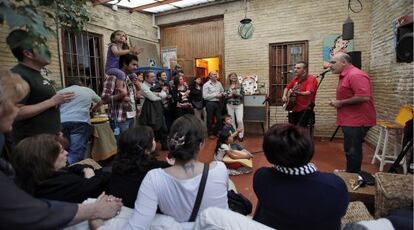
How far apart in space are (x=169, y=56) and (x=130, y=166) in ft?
21.4

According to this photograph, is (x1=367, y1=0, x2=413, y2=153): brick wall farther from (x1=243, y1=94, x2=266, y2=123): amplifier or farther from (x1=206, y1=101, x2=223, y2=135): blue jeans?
(x1=206, y1=101, x2=223, y2=135): blue jeans

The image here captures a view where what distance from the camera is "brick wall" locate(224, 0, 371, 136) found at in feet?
18.9

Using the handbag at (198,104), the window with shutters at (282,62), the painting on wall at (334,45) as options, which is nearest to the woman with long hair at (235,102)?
→ the handbag at (198,104)

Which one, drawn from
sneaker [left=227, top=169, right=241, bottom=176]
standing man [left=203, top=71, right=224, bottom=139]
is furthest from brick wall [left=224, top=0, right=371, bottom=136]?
sneaker [left=227, top=169, right=241, bottom=176]

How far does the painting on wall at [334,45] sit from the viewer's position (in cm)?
575

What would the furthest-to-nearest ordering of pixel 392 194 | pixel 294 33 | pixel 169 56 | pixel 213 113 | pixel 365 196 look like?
1. pixel 169 56
2. pixel 213 113
3. pixel 294 33
4. pixel 365 196
5. pixel 392 194

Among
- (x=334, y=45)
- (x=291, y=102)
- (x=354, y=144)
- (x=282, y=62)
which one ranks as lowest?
(x=354, y=144)

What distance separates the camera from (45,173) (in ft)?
4.44

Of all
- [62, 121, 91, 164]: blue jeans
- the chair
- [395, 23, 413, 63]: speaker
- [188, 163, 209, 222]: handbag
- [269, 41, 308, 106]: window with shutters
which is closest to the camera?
[188, 163, 209, 222]: handbag

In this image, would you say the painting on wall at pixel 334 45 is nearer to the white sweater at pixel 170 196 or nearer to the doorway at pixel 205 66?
the doorway at pixel 205 66

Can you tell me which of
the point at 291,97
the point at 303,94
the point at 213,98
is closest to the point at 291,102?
the point at 291,97

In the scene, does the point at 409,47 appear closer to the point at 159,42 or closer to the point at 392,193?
the point at 392,193

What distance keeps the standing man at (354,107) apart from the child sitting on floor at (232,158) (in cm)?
135

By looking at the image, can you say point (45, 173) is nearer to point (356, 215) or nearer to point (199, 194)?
point (199, 194)
